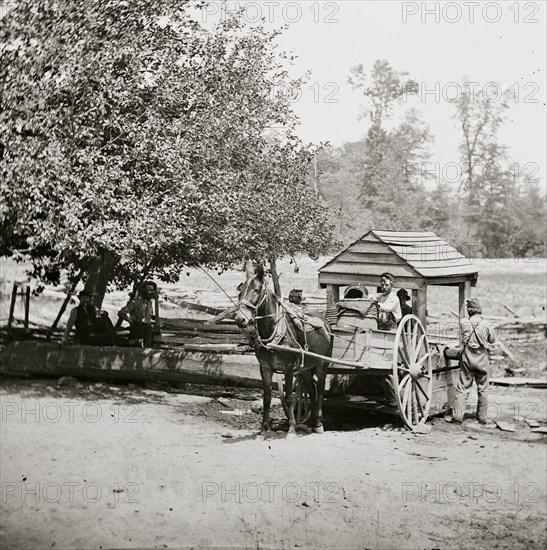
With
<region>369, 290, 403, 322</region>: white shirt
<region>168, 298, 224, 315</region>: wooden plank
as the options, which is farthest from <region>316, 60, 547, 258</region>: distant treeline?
<region>168, 298, 224, 315</region>: wooden plank

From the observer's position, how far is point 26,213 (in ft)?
32.1

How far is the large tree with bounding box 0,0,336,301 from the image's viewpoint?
32.0 ft

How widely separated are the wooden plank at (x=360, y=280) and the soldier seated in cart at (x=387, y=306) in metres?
0.17

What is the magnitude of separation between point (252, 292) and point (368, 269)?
205cm

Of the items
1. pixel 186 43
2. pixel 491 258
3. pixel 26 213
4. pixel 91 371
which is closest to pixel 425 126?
pixel 491 258

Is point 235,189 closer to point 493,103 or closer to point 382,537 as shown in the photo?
point 493,103

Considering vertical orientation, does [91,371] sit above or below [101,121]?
below

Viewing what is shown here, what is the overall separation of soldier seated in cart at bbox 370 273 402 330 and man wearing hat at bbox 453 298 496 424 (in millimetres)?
1052

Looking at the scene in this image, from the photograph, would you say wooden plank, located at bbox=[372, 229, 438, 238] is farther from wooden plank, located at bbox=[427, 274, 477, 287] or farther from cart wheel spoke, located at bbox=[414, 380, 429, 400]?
cart wheel spoke, located at bbox=[414, 380, 429, 400]

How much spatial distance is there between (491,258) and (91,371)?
21.1 ft

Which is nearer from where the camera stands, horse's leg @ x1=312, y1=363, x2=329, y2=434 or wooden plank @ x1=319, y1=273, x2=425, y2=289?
wooden plank @ x1=319, y1=273, x2=425, y2=289

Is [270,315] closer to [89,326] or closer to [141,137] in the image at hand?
[141,137]

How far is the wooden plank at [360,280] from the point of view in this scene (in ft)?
31.8

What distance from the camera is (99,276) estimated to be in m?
13.3
